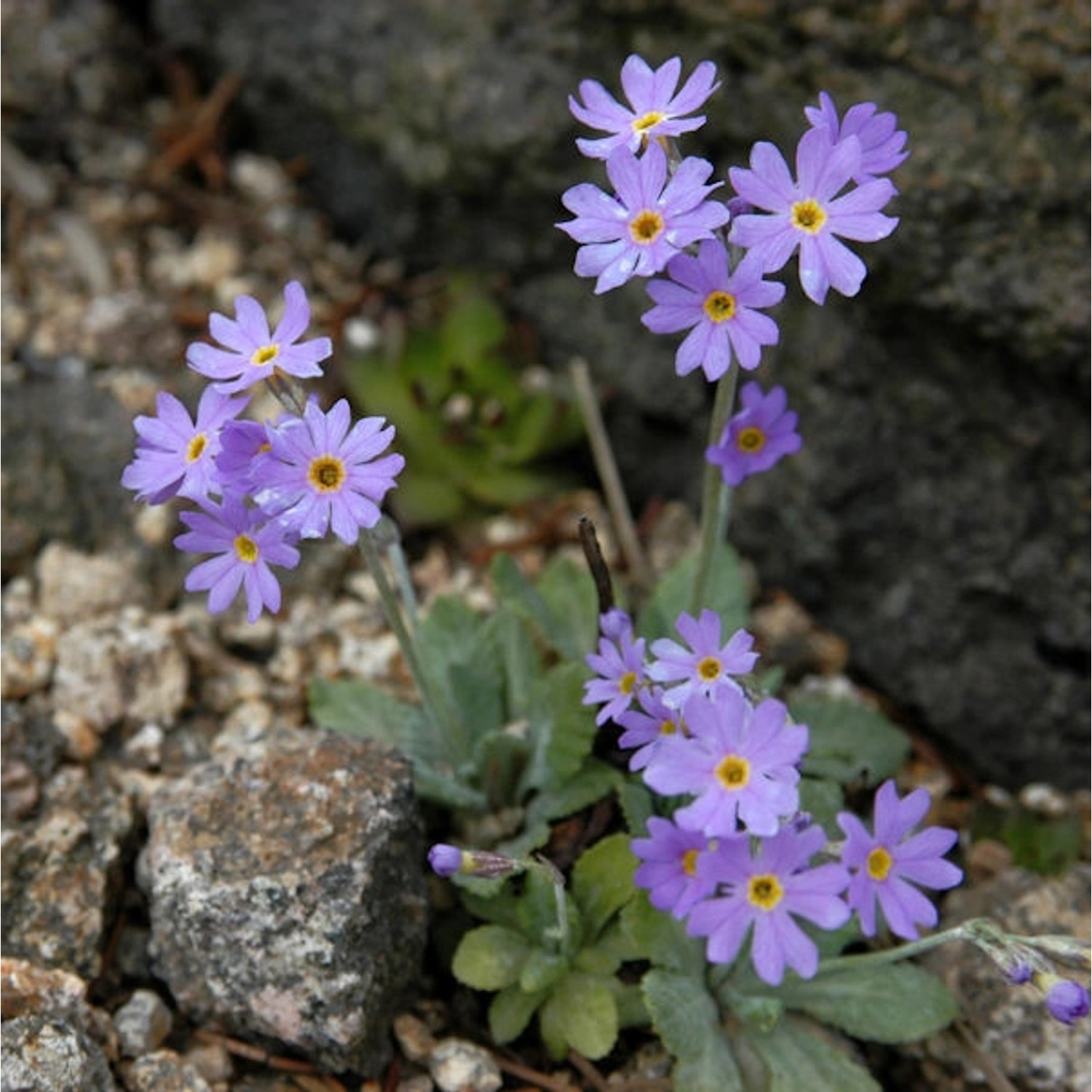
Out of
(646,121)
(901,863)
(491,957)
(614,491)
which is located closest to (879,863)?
(901,863)

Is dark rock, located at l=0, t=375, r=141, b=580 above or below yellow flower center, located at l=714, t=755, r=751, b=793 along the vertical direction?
below

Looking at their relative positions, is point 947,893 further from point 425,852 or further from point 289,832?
point 289,832

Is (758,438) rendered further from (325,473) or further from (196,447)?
(196,447)

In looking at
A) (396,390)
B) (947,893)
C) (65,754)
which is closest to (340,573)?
(396,390)

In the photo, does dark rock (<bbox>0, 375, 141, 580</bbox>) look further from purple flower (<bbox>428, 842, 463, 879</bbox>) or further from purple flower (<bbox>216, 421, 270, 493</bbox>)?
purple flower (<bbox>428, 842, 463, 879</bbox>)

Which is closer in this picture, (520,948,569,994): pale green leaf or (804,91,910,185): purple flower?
(804,91,910,185): purple flower

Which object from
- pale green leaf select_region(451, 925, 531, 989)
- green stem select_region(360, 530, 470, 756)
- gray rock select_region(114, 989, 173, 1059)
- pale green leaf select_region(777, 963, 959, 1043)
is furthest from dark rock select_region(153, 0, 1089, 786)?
gray rock select_region(114, 989, 173, 1059)

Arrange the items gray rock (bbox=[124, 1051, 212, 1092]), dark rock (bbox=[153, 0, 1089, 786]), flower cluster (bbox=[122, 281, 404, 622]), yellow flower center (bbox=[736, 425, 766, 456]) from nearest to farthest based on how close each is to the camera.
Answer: flower cluster (bbox=[122, 281, 404, 622]) < gray rock (bbox=[124, 1051, 212, 1092]) < yellow flower center (bbox=[736, 425, 766, 456]) < dark rock (bbox=[153, 0, 1089, 786])
